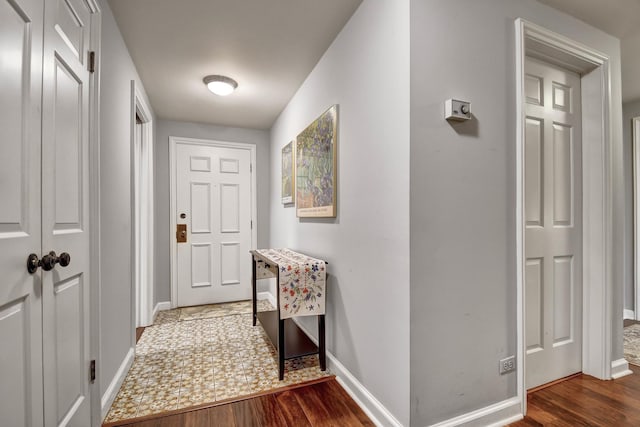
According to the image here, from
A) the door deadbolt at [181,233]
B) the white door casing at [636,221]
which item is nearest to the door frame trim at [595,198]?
the white door casing at [636,221]

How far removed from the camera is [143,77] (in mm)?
2695

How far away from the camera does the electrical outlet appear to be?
159cm

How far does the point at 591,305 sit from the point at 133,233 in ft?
11.0

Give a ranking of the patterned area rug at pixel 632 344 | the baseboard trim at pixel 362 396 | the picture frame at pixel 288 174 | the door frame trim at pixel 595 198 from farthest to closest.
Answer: the picture frame at pixel 288 174, the patterned area rug at pixel 632 344, the door frame trim at pixel 595 198, the baseboard trim at pixel 362 396

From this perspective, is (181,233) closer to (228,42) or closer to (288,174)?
(288,174)

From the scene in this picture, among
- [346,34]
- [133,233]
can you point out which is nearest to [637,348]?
[346,34]

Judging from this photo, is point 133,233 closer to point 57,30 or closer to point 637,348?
point 57,30

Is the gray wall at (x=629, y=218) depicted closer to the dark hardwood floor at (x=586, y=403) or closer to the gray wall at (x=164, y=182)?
the dark hardwood floor at (x=586, y=403)

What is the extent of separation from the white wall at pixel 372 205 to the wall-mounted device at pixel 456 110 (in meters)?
0.21

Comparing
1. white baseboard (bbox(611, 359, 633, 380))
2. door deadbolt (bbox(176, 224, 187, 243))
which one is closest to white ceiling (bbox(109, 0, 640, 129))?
door deadbolt (bbox(176, 224, 187, 243))

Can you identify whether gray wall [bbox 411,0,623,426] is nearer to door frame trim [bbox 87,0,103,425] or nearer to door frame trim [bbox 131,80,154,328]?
door frame trim [bbox 87,0,103,425]

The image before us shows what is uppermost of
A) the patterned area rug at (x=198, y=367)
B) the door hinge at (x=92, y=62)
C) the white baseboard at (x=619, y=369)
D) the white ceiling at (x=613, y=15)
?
the white ceiling at (x=613, y=15)

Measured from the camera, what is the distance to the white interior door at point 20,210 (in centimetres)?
89

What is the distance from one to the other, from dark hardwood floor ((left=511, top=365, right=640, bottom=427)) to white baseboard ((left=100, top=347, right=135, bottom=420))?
2220 millimetres
